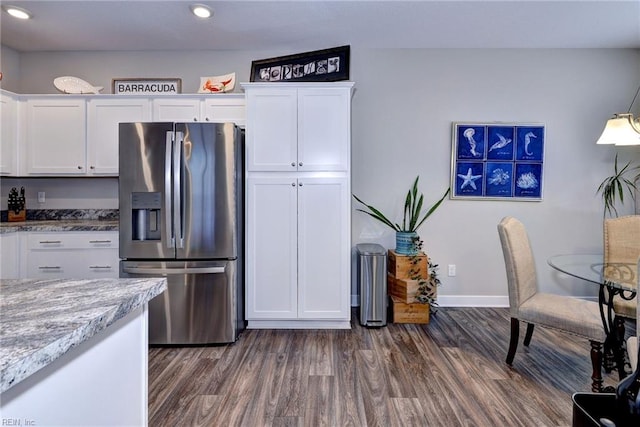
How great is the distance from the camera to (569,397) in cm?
201

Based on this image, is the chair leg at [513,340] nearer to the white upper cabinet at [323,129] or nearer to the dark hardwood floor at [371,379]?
the dark hardwood floor at [371,379]

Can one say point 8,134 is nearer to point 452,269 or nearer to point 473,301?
point 452,269

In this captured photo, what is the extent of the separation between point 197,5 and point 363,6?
4.29 feet

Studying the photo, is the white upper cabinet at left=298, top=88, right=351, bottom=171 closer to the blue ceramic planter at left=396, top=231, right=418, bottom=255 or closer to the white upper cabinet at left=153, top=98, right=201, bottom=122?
the blue ceramic planter at left=396, top=231, right=418, bottom=255

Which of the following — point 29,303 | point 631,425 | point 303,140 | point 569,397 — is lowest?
point 569,397

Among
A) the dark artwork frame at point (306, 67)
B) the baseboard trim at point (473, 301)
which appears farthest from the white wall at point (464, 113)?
the dark artwork frame at point (306, 67)

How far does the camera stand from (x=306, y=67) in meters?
3.15

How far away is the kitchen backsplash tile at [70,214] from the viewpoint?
349cm

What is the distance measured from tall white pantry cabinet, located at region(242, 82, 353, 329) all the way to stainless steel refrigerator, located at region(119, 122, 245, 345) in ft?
0.96

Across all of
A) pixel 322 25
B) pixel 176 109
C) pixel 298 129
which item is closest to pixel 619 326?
pixel 298 129

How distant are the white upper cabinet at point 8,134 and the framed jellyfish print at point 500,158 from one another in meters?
4.22

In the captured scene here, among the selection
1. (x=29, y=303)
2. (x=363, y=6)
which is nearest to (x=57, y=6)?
(x=363, y=6)

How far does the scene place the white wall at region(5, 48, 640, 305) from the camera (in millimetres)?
3531

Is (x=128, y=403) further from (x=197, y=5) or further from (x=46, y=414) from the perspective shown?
(x=197, y=5)
